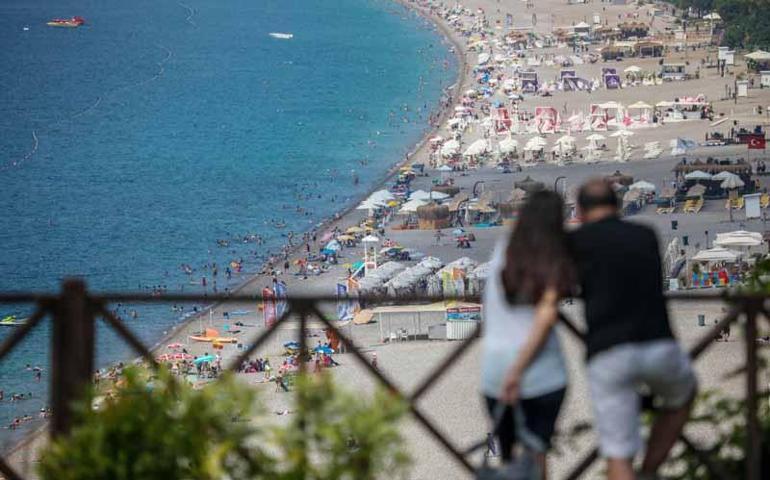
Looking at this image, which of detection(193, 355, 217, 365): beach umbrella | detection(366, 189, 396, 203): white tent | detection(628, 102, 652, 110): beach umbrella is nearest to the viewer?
detection(193, 355, 217, 365): beach umbrella

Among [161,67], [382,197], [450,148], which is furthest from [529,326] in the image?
[161,67]

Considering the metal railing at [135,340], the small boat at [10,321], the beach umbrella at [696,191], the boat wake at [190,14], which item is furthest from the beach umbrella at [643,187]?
the boat wake at [190,14]

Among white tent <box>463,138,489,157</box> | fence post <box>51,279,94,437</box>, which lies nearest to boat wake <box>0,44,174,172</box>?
white tent <box>463,138,489,157</box>

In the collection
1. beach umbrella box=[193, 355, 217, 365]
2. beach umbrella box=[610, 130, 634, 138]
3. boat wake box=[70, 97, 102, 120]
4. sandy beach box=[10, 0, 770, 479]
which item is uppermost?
boat wake box=[70, 97, 102, 120]

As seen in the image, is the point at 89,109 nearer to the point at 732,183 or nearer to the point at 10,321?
the point at 10,321

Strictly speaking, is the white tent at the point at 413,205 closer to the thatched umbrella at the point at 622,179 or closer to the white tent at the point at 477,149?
the thatched umbrella at the point at 622,179

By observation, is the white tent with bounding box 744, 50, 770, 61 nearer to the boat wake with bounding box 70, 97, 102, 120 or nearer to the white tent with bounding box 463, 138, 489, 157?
the white tent with bounding box 463, 138, 489, 157

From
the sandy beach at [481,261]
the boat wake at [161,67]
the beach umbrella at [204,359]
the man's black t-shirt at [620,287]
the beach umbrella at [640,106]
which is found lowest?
the beach umbrella at [204,359]
